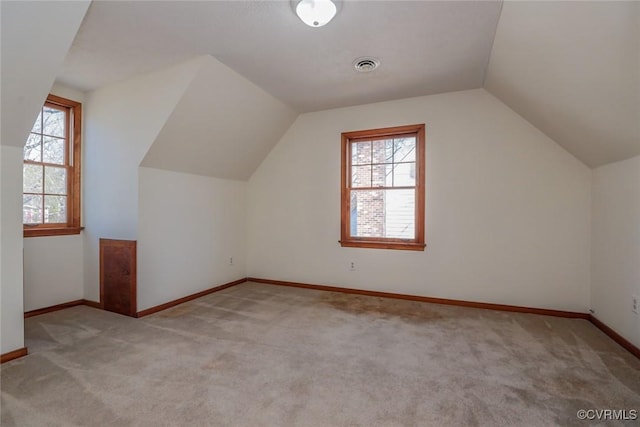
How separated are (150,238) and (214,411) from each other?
225 cm

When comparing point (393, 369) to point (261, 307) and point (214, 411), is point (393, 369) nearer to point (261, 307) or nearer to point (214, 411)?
point (214, 411)

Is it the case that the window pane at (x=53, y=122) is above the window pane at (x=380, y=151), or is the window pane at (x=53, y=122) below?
above

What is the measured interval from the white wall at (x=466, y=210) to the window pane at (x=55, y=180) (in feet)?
9.12

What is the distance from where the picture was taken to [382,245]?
12.6 ft

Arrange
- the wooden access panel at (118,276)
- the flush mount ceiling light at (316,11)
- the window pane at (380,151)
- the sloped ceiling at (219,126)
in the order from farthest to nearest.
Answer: the window pane at (380,151)
the wooden access panel at (118,276)
the sloped ceiling at (219,126)
the flush mount ceiling light at (316,11)

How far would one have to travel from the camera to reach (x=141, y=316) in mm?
3084

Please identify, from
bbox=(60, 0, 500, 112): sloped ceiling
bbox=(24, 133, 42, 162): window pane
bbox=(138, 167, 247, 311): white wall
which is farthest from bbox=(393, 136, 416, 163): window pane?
bbox=(24, 133, 42, 162): window pane

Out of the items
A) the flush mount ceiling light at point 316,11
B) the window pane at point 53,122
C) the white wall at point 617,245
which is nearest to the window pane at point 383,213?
the white wall at point 617,245

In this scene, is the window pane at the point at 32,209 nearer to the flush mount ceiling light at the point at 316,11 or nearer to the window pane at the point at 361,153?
the flush mount ceiling light at the point at 316,11

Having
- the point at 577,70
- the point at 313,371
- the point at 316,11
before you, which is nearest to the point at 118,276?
the point at 313,371

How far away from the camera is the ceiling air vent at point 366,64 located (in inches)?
109

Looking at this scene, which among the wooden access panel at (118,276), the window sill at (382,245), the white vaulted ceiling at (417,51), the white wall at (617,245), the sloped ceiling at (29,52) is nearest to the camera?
the sloped ceiling at (29,52)

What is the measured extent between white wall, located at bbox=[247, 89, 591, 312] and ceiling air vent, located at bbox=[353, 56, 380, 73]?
0.99 meters

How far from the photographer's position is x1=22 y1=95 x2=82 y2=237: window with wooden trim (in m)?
3.18
